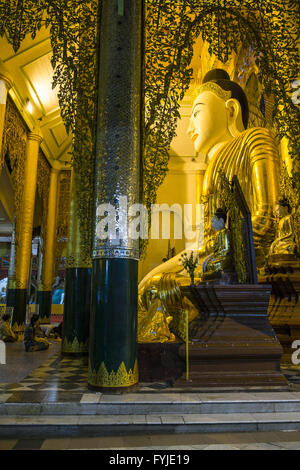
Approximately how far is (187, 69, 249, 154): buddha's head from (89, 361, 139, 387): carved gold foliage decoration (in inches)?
212

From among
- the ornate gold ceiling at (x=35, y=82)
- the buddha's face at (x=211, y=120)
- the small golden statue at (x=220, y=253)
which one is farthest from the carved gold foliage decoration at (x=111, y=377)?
the ornate gold ceiling at (x=35, y=82)

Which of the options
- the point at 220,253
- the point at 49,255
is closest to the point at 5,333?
the point at 49,255

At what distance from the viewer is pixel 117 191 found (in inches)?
117

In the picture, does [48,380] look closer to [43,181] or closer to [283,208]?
[283,208]

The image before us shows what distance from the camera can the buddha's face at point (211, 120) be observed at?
7.04m

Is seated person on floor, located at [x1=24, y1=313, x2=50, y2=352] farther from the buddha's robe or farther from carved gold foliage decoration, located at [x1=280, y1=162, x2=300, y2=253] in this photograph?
carved gold foliage decoration, located at [x1=280, y1=162, x2=300, y2=253]

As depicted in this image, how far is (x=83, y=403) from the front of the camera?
243cm

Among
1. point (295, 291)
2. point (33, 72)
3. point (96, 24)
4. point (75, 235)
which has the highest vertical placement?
point (33, 72)

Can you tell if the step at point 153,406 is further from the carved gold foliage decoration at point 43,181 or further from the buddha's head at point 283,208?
the carved gold foliage decoration at point 43,181

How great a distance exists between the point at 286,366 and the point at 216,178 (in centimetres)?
363

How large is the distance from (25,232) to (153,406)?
6554 mm
